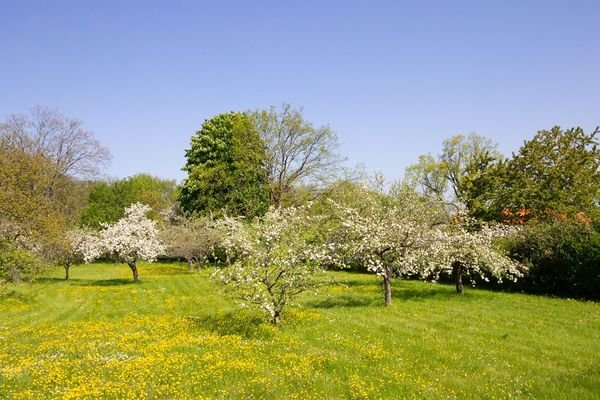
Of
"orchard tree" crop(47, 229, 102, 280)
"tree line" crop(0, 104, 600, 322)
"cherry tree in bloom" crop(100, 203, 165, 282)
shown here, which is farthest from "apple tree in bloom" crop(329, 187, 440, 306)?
"orchard tree" crop(47, 229, 102, 280)

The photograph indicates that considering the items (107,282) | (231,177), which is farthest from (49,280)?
(231,177)

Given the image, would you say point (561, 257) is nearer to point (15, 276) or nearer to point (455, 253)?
point (455, 253)

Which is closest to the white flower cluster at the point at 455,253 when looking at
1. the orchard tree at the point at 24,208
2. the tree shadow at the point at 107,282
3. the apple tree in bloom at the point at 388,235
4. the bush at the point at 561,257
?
the apple tree in bloom at the point at 388,235

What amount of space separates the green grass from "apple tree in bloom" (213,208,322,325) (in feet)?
4.03

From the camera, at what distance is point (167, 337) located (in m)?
17.3

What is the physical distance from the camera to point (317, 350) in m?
14.7

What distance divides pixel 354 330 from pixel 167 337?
23.9ft

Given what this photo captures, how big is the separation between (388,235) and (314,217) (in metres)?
4.68

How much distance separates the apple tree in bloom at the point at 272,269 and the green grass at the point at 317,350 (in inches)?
48.4

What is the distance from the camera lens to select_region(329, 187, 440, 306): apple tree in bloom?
23.1 meters

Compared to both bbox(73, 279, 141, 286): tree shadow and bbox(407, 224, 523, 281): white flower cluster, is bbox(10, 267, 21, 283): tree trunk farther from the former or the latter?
bbox(407, 224, 523, 281): white flower cluster

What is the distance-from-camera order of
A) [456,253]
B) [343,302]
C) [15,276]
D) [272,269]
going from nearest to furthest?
1. [272,269]
2. [343,302]
3. [456,253]
4. [15,276]

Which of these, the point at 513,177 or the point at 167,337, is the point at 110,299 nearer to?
the point at 167,337

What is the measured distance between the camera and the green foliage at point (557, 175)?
114 ft
